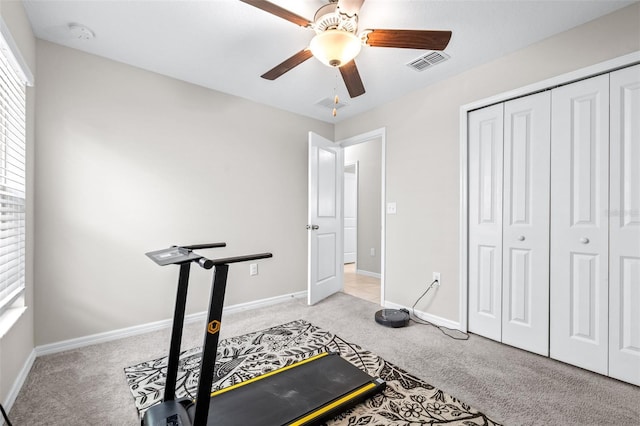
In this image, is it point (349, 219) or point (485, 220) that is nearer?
point (485, 220)

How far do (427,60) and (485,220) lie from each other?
154cm

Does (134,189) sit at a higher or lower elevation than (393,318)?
higher

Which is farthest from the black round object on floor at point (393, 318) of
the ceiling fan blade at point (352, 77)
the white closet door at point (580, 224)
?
the ceiling fan blade at point (352, 77)

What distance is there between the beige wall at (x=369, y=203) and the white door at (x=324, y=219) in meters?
1.46

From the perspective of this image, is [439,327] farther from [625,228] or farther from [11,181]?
[11,181]

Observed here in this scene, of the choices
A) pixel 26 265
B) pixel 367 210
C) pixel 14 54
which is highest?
pixel 14 54

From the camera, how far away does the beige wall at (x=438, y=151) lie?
2258 mm

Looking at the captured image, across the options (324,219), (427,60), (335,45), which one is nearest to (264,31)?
(335,45)

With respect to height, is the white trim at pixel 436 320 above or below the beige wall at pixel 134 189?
below

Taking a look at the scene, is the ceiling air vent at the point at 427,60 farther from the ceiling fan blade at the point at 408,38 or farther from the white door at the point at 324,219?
the white door at the point at 324,219

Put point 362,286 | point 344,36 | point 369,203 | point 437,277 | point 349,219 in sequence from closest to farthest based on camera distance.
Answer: point 344,36 < point 437,277 < point 362,286 < point 369,203 < point 349,219

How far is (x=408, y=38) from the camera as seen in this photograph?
5.72ft

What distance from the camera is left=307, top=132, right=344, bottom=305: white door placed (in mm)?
3607

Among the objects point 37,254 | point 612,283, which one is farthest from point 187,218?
point 612,283
